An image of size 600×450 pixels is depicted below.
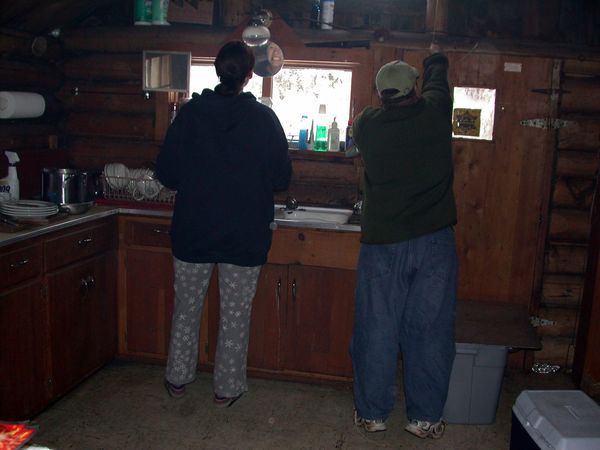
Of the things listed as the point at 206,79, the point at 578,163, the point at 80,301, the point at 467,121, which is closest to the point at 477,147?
the point at 467,121

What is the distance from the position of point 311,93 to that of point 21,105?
1.75m

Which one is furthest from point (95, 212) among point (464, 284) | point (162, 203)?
point (464, 284)

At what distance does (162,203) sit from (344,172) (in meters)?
1.17

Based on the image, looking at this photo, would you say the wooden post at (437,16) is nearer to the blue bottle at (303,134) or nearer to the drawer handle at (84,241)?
the blue bottle at (303,134)

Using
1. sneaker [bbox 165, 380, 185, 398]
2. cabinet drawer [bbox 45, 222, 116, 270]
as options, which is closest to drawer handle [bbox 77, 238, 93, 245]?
cabinet drawer [bbox 45, 222, 116, 270]

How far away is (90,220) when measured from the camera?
3527mm

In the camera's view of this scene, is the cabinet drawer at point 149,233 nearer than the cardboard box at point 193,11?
Yes

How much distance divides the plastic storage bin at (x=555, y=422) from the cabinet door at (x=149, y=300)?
2.08 m

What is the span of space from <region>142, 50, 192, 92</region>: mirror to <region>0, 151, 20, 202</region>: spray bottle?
39.1 inches

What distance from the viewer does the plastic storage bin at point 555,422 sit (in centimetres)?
223

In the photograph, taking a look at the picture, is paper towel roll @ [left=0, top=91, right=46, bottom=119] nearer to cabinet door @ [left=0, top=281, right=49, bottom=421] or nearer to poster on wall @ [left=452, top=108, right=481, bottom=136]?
cabinet door @ [left=0, top=281, right=49, bottom=421]

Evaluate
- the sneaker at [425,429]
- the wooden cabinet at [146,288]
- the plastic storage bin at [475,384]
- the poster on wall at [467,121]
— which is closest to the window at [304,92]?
the poster on wall at [467,121]

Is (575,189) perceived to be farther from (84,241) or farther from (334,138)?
(84,241)

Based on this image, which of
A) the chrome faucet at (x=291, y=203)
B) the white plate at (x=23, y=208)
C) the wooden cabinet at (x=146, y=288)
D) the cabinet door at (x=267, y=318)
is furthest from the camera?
the chrome faucet at (x=291, y=203)
